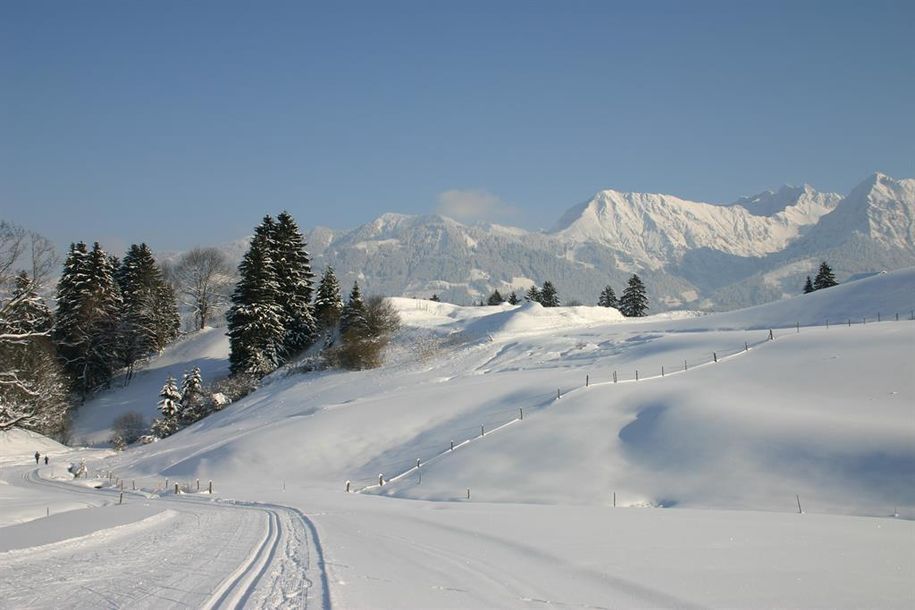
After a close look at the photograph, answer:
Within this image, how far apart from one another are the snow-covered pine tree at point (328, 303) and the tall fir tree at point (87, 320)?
2016 cm

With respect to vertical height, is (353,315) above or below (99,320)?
below

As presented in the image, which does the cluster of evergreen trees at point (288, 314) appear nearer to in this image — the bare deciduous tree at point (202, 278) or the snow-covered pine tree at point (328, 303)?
the snow-covered pine tree at point (328, 303)

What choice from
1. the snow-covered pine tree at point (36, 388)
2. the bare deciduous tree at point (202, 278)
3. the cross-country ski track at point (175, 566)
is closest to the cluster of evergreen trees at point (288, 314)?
the snow-covered pine tree at point (36, 388)

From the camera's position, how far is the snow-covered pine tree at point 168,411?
5197 centimetres

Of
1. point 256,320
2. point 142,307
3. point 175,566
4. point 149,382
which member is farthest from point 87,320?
point 175,566

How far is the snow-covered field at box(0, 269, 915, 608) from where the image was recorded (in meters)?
9.23

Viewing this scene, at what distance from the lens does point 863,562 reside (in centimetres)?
986

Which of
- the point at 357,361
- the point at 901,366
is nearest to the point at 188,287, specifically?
the point at 357,361

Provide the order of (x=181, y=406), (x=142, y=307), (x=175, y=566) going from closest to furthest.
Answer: (x=175, y=566)
(x=181, y=406)
(x=142, y=307)

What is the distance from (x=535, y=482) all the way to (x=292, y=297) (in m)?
41.9

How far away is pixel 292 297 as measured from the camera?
6147 centimetres

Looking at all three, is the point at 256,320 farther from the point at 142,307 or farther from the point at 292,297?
the point at 142,307

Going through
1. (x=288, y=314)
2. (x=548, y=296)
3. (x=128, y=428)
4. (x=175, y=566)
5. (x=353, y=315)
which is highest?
(x=548, y=296)

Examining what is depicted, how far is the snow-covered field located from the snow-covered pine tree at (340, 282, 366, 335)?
409 cm
